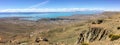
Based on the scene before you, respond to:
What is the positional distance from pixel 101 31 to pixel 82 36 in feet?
43.0

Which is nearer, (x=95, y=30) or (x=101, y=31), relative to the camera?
(x=101, y=31)

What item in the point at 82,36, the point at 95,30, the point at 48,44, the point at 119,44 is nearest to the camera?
the point at 119,44

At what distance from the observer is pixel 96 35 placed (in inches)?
2709

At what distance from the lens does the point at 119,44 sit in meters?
26.5

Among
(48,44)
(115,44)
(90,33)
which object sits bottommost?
(48,44)

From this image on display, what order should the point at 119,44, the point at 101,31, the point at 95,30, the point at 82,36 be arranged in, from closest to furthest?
the point at 119,44 → the point at 101,31 → the point at 95,30 → the point at 82,36

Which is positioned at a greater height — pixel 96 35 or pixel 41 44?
pixel 96 35

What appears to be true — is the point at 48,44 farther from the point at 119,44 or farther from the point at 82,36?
the point at 119,44

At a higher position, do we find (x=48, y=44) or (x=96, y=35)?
(x=96, y=35)

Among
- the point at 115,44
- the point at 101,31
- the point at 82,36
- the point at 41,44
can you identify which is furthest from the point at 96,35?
the point at 115,44

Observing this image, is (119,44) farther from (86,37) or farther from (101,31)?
(86,37)

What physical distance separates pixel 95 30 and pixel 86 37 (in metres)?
4.07

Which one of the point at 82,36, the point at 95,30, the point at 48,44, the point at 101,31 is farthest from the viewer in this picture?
the point at 48,44

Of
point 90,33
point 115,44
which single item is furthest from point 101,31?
point 115,44
